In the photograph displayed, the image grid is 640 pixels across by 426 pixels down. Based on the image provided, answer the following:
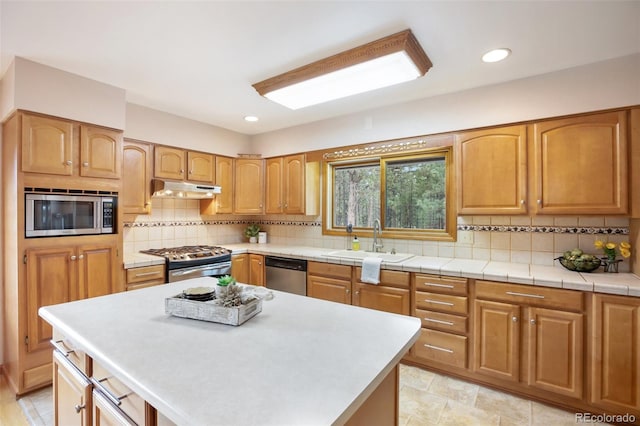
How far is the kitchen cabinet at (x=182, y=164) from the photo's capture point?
10.5 ft

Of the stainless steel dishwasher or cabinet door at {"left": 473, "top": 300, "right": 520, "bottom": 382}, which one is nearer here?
cabinet door at {"left": 473, "top": 300, "right": 520, "bottom": 382}

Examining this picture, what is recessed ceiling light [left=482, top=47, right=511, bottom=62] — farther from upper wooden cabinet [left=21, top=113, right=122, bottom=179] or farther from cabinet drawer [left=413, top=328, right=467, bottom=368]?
upper wooden cabinet [left=21, top=113, right=122, bottom=179]

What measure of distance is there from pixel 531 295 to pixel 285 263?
7.43 feet

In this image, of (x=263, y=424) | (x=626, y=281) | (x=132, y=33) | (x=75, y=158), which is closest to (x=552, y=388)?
(x=626, y=281)

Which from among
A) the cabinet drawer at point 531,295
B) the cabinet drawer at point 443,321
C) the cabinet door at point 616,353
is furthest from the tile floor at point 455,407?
the cabinet drawer at point 531,295

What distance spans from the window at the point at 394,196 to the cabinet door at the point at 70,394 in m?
2.71

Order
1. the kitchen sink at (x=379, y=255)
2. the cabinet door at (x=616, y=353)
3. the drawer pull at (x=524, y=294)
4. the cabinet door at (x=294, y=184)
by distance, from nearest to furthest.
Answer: the cabinet door at (x=616, y=353), the drawer pull at (x=524, y=294), the kitchen sink at (x=379, y=255), the cabinet door at (x=294, y=184)

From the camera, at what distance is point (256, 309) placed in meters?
1.32

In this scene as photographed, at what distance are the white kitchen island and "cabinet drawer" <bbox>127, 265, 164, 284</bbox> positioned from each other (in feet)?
4.21

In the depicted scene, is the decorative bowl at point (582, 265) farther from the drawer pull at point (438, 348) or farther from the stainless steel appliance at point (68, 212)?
the stainless steel appliance at point (68, 212)

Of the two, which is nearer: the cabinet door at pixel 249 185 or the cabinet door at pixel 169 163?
the cabinet door at pixel 169 163

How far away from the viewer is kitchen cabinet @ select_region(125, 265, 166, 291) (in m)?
2.67

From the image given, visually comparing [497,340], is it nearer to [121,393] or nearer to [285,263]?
[285,263]

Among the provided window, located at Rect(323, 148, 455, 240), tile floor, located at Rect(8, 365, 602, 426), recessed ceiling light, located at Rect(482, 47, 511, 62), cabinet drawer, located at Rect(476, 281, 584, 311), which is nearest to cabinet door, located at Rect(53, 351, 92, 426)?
tile floor, located at Rect(8, 365, 602, 426)
